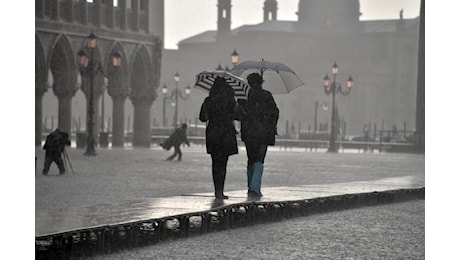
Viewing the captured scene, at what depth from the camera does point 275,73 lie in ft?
45.3

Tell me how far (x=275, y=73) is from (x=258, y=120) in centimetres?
138

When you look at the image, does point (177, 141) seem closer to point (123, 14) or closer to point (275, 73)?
point (123, 14)

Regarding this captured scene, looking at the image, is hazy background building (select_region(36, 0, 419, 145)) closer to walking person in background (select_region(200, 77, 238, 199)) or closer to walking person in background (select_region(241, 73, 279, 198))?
walking person in background (select_region(241, 73, 279, 198))

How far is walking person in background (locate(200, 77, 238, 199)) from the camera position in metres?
11.8

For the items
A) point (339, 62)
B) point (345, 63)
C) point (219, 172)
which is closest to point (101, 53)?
point (219, 172)

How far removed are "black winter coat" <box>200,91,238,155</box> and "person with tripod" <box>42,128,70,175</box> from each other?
22.2ft

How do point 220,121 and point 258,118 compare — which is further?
point 258,118

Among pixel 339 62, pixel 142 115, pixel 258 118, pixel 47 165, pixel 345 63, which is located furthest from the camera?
pixel 345 63

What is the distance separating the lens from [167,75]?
71250 mm

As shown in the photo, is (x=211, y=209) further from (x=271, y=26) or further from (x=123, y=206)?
(x=271, y=26)

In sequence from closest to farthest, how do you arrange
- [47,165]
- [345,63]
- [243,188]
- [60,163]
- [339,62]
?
[243,188] < [47,165] < [60,163] < [339,62] < [345,63]

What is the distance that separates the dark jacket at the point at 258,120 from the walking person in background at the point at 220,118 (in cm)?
51

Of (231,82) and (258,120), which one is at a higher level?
(231,82)
